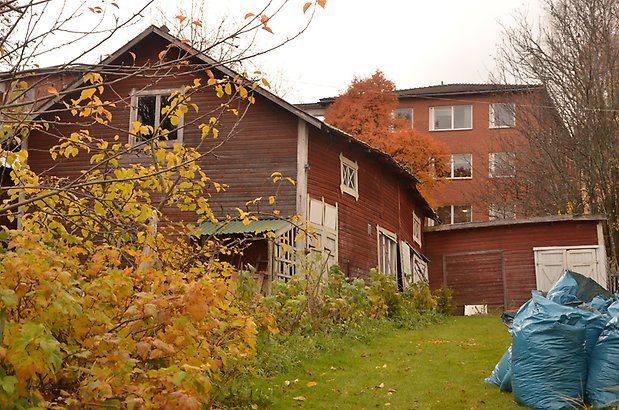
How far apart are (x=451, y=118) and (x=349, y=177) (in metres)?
21.0

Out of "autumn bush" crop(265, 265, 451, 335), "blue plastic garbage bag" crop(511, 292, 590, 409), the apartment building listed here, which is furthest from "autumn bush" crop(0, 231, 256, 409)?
the apartment building

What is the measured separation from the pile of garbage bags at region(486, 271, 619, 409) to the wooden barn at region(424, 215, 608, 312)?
16644mm

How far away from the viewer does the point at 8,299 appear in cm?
360

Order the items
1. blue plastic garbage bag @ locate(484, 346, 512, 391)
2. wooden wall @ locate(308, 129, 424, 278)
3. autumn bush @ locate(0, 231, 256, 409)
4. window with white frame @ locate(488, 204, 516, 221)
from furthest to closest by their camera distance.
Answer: window with white frame @ locate(488, 204, 516, 221)
wooden wall @ locate(308, 129, 424, 278)
blue plastic garbage bag @ locate(484, 346, 512, 391)
autumn bush @ locate(0, 231, 256, 409)

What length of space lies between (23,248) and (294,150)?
13.6 meters

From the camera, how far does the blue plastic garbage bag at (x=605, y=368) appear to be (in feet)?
24.1

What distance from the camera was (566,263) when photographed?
2411 cm

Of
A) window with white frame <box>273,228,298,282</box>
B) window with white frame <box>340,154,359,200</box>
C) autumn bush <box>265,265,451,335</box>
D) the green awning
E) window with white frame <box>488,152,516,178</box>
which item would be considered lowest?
autumn bush <box>265,265,451,335</box>

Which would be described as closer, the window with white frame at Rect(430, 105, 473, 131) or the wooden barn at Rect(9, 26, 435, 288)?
the wooden barn at Rect(9, 26, 435, 288)

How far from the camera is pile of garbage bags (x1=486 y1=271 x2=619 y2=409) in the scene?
748 cm

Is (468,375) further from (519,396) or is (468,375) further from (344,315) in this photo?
(344,315)

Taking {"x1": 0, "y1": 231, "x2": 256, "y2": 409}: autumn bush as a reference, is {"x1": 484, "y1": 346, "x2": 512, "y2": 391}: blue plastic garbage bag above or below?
below

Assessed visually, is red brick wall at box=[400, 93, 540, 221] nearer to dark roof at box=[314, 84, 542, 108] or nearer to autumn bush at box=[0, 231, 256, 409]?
Answer: dark roof at box=[314, 84, 542, 108]

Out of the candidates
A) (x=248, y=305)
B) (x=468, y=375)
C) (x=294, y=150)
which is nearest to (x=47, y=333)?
(x=248, y=305)
